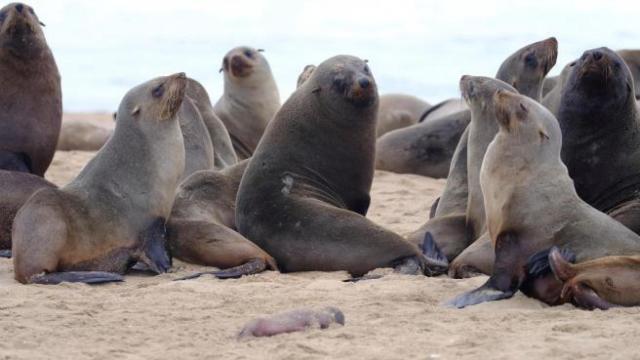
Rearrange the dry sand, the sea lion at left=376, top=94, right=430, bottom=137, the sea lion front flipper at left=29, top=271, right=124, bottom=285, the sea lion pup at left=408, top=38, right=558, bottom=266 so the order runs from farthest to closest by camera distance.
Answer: the sea lion at left=376, top=94, right=430, bottom=137, the sea lion pup at left=408, top=38, right=558, bottom=266, the sea lion front flipper at left=29, top=271, right=124, bottom=285, the dry sand

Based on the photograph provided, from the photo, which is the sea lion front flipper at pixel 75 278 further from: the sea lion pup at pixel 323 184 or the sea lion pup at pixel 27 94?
the sea lion pup at pixel 27 94

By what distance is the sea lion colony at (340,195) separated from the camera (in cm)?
655

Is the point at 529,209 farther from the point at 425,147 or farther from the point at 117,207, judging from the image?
the point at 425,147

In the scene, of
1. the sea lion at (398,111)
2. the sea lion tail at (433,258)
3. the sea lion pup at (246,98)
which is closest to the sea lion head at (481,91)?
the sea lion tail at (433,258)

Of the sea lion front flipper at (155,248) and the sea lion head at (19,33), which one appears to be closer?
the sea lion front flipper at (155,248)

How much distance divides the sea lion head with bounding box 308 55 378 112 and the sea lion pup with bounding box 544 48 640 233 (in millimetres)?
1299

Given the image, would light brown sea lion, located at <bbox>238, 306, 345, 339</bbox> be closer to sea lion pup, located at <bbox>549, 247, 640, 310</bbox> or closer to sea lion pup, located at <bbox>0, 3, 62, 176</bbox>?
sea lion pup, located at <bbox>549, 247, 640, 310</bbox>

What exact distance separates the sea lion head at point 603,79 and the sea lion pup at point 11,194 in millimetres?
3547

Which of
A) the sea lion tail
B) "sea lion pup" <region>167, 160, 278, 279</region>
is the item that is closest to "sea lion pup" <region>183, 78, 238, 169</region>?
"sea lion pup" <region>167, 160, 278, 279</region>

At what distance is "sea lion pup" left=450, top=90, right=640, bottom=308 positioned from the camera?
6.29 meters

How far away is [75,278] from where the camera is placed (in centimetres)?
708

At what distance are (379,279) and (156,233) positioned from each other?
1.47m

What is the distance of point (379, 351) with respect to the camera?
16.5 feet

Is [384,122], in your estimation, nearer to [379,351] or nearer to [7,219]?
[7,219]
